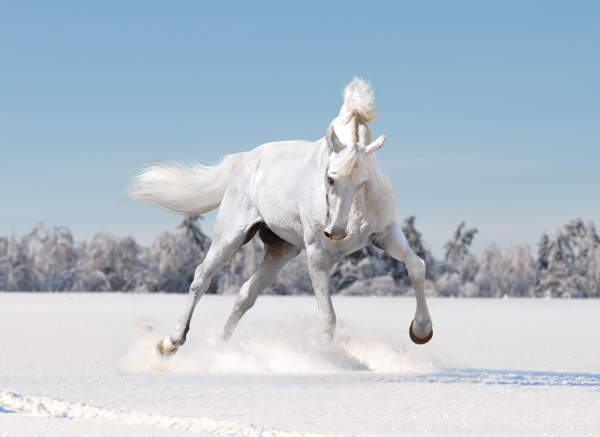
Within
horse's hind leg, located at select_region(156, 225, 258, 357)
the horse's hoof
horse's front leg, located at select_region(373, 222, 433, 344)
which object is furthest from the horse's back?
the horse's hoof

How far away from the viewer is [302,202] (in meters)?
5.32

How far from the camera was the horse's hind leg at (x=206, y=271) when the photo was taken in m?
5.93

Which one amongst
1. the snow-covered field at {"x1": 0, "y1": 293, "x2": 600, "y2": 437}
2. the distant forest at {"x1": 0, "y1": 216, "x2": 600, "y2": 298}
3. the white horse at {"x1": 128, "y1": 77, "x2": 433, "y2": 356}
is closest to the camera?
the snow-covered field at {"x1": 0, "y1": 293, "x2": 600, "y2": 437}

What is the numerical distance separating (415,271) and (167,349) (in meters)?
2.29

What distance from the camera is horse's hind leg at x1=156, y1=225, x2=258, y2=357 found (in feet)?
19.5

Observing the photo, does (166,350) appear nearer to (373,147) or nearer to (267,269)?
(267,269)

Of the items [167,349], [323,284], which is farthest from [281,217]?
[167,349]

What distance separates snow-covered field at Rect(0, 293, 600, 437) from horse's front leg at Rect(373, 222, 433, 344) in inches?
11.9

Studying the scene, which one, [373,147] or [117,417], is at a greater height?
[373,147]

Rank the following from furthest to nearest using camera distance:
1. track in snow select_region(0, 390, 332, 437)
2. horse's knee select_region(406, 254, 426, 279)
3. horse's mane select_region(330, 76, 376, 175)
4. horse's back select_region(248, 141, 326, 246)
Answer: horse's back select_region(248, 141, 326, 246) < horse's knee select_region(406, 254, 426, 279) < horse's mane select_region(330, 76, 376, 175) < track in snow select_region(0, 390, 332, 437)

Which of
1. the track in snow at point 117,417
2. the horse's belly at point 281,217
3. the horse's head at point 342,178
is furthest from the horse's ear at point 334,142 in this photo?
the track in snow at point 117,417

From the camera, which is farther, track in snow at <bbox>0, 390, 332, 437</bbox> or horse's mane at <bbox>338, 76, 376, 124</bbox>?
Answer: horse's mane at <bbox>338, 76, 376, 124</bbox>

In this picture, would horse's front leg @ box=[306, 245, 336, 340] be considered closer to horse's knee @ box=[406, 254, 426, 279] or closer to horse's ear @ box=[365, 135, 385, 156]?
horse's knee @ box=[406, 254, 426, 279]

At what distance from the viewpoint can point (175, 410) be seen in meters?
3.64
